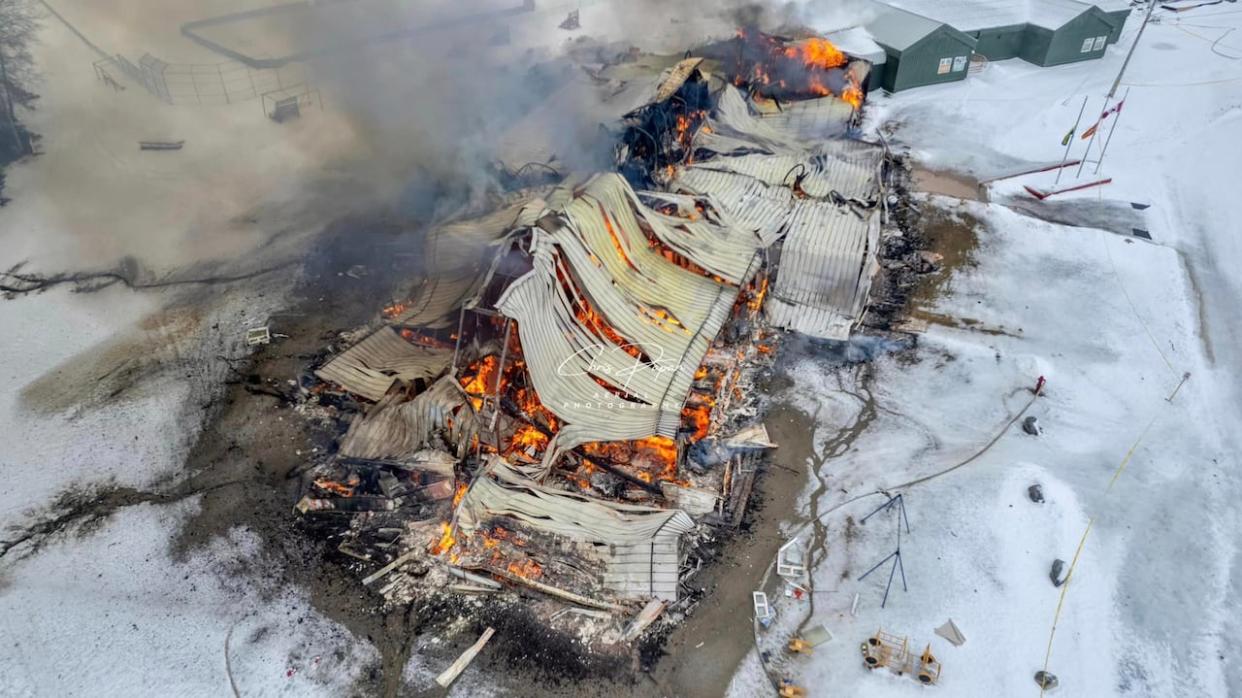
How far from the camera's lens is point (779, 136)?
2869cm

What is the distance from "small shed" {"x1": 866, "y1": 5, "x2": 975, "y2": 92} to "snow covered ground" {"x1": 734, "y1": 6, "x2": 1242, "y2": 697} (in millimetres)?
7889

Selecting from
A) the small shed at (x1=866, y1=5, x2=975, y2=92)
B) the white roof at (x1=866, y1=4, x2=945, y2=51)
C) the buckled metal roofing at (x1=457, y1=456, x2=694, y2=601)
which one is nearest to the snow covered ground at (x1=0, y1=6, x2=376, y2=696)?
the buckled metal roofing at (x1=457, y1=456, x2=694, y2=601)

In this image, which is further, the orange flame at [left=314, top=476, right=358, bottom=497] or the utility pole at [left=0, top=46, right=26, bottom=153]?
the utility pole at [left=0, top=46, right=26, bottom=153]

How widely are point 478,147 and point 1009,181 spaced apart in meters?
20.3

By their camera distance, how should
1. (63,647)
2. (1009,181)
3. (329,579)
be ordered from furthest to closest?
(1009,181), (329,579), (63,647)

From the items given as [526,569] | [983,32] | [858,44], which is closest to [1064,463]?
[526,569]

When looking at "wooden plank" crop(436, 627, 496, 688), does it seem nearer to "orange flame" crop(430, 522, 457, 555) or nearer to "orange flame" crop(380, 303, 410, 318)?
"orange flame" crop(430, 522, 457, 555)

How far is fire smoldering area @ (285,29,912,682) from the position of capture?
573 inches

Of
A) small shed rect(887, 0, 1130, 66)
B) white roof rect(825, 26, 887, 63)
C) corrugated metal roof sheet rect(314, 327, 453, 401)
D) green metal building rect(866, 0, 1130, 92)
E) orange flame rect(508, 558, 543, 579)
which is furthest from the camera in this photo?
small shed rect(887, 0, 1130, 66)

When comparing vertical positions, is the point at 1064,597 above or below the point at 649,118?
below

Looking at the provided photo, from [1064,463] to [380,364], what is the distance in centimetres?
1695

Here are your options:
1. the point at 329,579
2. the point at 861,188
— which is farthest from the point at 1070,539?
the point at 329,579

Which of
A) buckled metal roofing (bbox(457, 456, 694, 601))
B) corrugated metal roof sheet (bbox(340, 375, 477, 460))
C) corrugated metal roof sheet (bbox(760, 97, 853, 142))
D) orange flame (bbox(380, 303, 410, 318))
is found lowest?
buckled metal roofing (bbox(457, 456, 694, 601))

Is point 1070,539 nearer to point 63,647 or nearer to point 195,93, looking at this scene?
point 63,647
